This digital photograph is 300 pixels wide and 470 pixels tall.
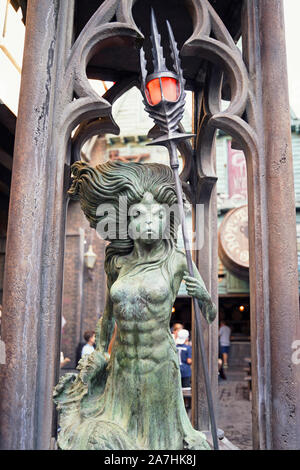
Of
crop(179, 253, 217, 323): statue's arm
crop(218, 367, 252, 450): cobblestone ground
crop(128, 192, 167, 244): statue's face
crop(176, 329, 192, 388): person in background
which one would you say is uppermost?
crop(128, 192, 167, 244): statue's face

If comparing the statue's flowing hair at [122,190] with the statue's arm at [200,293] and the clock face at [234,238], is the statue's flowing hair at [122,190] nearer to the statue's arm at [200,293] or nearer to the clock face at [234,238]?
the statue's arm at [200,293]

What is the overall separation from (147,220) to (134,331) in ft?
2.08

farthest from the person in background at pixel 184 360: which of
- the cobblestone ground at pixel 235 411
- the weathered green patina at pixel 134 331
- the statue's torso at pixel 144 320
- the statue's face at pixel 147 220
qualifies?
the statue's face at pixel 147 220

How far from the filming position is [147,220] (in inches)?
101

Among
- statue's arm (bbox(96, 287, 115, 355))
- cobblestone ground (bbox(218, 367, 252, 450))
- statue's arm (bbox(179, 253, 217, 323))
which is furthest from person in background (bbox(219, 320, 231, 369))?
statue's arm (bbox(179, 253, 217, 323))

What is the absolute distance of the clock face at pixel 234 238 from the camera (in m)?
12.1

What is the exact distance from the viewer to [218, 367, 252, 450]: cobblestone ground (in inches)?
248
